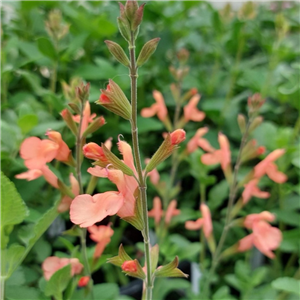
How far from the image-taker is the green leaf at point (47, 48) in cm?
79

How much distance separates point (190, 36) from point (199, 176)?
0.59 metres

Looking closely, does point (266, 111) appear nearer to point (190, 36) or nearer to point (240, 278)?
point (190, 36)

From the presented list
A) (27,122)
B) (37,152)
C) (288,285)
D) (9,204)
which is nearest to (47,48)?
(27,122)

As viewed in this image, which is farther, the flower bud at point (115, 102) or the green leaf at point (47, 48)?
the green leaf at point (47, 48)

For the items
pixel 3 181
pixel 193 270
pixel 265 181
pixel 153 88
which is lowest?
pixel 193 270

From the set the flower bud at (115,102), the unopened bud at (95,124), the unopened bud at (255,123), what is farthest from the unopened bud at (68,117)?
the unopened bud at (255,123)

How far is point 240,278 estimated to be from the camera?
774mm

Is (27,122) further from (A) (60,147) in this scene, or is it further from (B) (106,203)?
(B) (106,203)

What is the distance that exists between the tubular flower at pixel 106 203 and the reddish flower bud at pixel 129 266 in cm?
5

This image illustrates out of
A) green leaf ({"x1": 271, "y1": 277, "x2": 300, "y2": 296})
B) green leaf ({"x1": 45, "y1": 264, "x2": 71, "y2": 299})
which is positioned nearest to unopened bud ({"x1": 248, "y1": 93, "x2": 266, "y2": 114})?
green leaf ({"x1": 271, "y1": 277, "x2": 300, "y2": 296})

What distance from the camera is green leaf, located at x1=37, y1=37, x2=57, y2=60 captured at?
79 centimetres

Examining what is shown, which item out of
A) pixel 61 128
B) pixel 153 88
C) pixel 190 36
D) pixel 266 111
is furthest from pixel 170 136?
pixel 190 36

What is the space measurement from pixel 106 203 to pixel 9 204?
11cm

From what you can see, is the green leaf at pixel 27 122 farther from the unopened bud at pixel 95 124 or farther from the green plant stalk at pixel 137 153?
the green plant stalk at pixel 137 153
